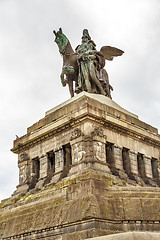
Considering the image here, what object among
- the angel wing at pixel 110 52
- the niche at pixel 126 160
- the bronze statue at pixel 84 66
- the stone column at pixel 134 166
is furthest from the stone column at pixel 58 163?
the angel wing at pixel 110 52

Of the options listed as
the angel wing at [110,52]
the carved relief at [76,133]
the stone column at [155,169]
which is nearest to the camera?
the carved relief at [76,133]

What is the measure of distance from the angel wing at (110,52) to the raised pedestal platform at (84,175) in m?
5.50

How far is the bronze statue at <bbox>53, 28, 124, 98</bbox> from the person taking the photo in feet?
71.6

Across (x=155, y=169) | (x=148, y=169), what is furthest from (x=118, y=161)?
(x=155, y=169)

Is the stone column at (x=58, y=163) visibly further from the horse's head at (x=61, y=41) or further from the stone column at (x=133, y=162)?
the horse's head at (x=61, y=41)

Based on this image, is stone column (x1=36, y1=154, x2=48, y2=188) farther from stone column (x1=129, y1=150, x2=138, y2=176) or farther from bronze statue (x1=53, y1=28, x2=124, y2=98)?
bronze statue (x1=53, y1=28, x2=124, y2=98)

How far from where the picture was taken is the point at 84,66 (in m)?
22.0

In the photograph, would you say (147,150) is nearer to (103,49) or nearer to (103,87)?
(103,87)

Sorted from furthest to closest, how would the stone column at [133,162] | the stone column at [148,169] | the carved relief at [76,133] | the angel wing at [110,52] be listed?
the angel wing at [110,52], the stone column at [148,169], the stone column at [133,162], the carved relief at [76,133]

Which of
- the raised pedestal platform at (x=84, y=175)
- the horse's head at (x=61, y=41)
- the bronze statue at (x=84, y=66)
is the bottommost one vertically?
the raised pedestal platform at (x=84, y=175)

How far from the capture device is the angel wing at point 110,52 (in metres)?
24.7

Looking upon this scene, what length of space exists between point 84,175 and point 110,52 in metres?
12.4

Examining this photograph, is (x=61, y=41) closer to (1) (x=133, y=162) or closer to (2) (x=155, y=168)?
(1) (x=133, y=162)

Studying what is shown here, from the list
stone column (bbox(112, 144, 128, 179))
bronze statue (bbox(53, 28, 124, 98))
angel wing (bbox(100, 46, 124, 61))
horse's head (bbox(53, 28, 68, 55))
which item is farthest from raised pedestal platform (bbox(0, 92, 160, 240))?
angel wing (bbox(100, 46, 124, 61))
